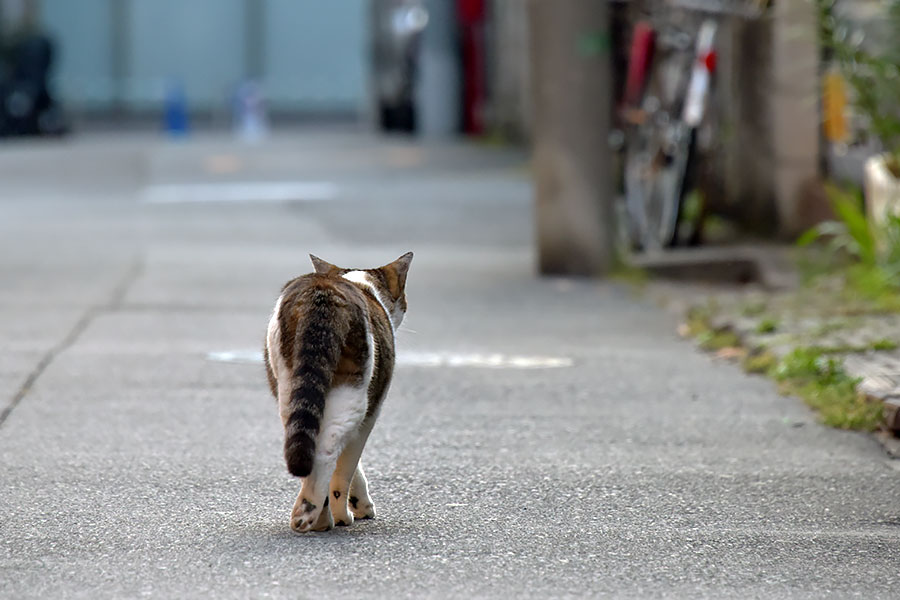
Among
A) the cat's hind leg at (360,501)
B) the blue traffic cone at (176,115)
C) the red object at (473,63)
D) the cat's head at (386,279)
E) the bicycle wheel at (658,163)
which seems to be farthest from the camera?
the blue traffic cone at (176,115)

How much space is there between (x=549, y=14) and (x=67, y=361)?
4.39 m

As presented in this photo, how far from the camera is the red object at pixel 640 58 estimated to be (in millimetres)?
12133

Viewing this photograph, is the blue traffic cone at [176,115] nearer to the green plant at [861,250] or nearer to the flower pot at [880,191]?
the green plant at [861,250]

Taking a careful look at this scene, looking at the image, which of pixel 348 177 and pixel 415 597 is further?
pixel 348 177

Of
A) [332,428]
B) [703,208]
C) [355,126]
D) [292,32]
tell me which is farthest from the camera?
[292,32]

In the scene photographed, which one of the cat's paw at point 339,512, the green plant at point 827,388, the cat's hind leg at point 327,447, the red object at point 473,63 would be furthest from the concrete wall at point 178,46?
the cat's hind leg at point 327,447

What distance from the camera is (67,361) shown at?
7578 mm

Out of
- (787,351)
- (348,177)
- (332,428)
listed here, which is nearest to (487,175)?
(348,177)

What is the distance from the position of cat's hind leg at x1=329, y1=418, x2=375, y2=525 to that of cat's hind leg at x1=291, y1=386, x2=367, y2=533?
1.9 inches

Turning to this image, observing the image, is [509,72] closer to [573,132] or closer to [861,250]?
[573,132]

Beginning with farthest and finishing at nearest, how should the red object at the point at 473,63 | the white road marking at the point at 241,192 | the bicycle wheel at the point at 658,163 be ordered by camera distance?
the red object at the point at 473,63
the white road marking at the point at 241,192
the bicycle wheel at the point at 658,163

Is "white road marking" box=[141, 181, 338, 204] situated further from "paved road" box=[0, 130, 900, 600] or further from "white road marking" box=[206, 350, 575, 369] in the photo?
"white road marking" box=[206, 350, 575, 369]

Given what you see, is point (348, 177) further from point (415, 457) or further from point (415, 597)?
A: point (415, 597)

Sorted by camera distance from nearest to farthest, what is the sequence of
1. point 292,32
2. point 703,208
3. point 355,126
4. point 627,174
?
1. point 703,208
2. point 627,174
3. point 355,126
4. point 292,32
